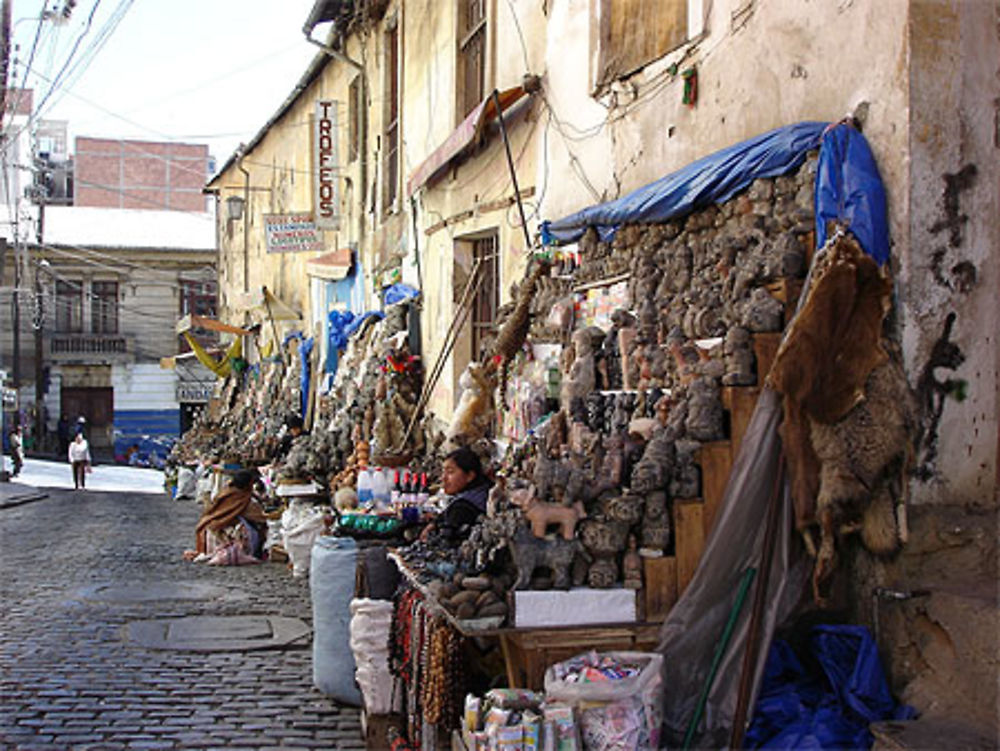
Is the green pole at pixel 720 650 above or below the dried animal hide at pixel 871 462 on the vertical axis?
below

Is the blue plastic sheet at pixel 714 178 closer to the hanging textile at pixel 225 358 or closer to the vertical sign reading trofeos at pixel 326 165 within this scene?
the vertical sign reading trofeos at pixel 326 165

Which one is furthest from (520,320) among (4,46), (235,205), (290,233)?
(235,205)

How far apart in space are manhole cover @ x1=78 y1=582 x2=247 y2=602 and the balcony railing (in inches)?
1283

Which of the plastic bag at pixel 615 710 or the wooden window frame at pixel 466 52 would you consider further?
the wooden window frame at pixel 466 52

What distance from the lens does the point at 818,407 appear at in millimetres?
4547

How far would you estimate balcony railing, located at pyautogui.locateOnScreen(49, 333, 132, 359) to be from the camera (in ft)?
137

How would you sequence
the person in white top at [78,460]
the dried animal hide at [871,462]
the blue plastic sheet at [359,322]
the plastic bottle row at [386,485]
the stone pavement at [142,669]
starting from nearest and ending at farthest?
the dried animal hide at [871,462] → the stone pavement at [142,669] → the plastic bottle row at [386,485] → the blue plastic sheet at [359,322] → the person in white top at [78,460]

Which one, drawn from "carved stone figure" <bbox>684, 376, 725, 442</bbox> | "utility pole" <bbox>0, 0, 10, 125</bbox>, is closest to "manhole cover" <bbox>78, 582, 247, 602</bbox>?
"carved stone figure" <bbox>684, 376, 725, 442</bbox>

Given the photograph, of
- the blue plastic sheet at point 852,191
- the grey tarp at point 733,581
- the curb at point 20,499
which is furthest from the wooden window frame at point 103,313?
the blue plastic sheet at point 852,191

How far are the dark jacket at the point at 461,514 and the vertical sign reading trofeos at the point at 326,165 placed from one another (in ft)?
38.1

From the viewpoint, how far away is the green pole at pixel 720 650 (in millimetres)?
4609

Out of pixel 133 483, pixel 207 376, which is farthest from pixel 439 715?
pixel 207 376

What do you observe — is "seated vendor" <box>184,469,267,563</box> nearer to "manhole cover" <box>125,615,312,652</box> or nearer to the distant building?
"manhole cover" <box>125,615,312,652</box>

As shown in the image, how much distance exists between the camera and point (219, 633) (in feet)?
29.6
